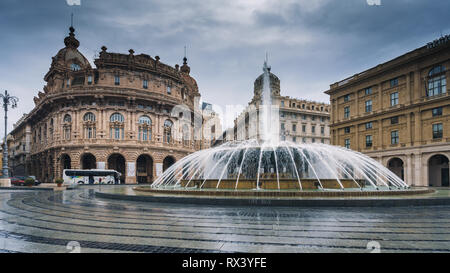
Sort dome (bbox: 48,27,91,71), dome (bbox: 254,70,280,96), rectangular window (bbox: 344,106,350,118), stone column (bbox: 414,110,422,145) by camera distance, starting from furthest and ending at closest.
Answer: dome (bbox: 254,70,280,96)
dome (bbox: 48,27,91,71)
rectangular window (bbox: 344,106,350,118)
stone column (bbox: 414,110,422,145)

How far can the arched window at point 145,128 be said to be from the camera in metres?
45.8

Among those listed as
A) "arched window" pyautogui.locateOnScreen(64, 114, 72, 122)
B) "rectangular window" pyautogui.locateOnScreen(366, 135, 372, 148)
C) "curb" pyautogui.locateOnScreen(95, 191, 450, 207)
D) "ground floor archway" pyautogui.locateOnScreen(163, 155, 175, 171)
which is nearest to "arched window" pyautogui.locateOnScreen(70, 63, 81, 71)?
"arched window" pyautogui.locateOnScreen(64, 114, 72, 122)

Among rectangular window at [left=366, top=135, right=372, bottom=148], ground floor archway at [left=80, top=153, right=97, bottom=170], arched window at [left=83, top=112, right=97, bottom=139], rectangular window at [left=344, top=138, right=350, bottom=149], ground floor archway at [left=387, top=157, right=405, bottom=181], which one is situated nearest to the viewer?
ground floor archway at [left=387, top=157, right=405, bottom=181]

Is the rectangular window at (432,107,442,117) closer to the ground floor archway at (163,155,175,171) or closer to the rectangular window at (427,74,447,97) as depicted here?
the rectangular window at (427,74,447,97)

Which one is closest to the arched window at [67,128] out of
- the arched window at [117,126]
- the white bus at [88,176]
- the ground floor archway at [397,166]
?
the arched window at [117,126]

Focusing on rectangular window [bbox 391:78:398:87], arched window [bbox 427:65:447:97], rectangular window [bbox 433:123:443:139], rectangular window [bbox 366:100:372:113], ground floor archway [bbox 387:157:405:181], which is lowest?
ground floor archway [bbox 387:157:405:181]

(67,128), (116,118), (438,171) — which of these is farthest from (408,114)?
(67,128)

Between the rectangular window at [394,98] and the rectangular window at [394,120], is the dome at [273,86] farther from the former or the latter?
the rectangular window at [394,120]

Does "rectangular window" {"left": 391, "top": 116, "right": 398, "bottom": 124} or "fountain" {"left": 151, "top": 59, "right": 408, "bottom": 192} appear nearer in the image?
"fountain" {"left": 151, "top": 59, "right": 408, "bottom": 192}

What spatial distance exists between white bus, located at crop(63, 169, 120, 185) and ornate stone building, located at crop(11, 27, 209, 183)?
2.12 meters

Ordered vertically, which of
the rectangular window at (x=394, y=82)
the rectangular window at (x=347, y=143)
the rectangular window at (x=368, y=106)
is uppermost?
the rectangular window at (x=394, y=82)

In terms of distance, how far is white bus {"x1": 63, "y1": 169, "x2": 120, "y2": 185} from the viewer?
128 feet

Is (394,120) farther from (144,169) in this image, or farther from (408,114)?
(144,169)
